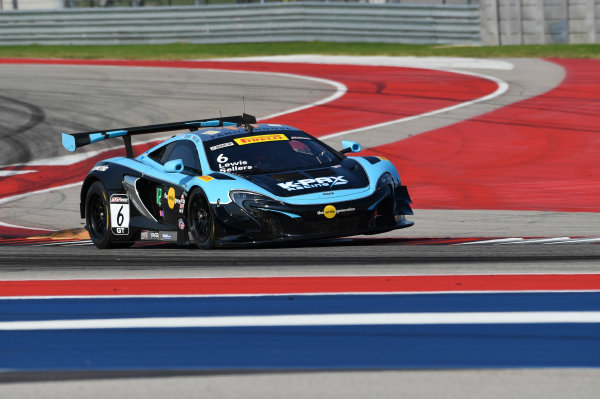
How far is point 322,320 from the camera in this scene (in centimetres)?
677

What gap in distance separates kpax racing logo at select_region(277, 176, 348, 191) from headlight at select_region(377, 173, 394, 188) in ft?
1.09

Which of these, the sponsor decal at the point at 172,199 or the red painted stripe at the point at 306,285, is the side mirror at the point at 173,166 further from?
the red painted stripe at the point at 306,285

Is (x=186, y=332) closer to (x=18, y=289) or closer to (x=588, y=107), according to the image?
(x=18, y=289)

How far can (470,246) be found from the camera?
10.0 meters

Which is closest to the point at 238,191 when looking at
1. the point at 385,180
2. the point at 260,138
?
the point at 260,138

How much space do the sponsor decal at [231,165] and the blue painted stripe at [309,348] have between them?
426 cm

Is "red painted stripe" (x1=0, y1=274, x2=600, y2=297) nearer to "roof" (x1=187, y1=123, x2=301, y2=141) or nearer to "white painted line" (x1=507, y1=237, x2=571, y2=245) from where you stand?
"white painted line" (x1=507, y1=237, x2=571, y2=245)

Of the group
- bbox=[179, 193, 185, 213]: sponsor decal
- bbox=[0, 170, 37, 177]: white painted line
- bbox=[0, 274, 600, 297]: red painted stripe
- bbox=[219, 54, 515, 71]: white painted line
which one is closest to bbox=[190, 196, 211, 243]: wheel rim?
bbox=[179, 193, 185, 213]: sponsor decal

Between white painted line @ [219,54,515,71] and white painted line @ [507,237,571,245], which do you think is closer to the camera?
white painted line @ [507,237,571,245]

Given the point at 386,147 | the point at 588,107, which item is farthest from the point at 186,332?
the point at 588,107

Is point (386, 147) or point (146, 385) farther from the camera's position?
point (386, 147)

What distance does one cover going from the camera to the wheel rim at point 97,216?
12117 millimetres

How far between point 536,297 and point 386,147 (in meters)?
11.3

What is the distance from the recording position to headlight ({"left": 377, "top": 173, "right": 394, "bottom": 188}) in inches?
415
